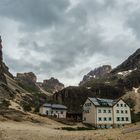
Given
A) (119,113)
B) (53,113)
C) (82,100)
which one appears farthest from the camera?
(82,100)

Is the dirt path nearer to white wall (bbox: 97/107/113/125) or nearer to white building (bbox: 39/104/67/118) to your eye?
white wall (bbox: 97/107/113/125)

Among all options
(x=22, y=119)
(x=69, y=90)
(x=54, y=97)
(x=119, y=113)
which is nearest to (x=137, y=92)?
(x=69, y=90)

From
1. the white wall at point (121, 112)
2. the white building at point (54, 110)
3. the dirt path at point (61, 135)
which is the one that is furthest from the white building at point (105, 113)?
the dirt path at point (61, 135)

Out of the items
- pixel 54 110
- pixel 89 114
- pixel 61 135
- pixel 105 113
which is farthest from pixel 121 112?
pixel 61 135

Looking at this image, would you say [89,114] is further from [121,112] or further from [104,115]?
[121,112]

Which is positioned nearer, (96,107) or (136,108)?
(96,107)

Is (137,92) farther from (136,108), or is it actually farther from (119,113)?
(119,113)

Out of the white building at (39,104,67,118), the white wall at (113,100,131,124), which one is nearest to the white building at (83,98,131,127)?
the white wall at (113,100,131,124)

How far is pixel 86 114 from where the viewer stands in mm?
108750

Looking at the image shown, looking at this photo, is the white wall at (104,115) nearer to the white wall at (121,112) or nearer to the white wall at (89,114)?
the white wall at (89,114)

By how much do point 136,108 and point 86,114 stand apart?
186 ft

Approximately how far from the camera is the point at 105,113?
347 feet

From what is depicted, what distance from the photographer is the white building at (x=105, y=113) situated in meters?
103

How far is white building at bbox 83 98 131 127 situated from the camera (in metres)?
103
